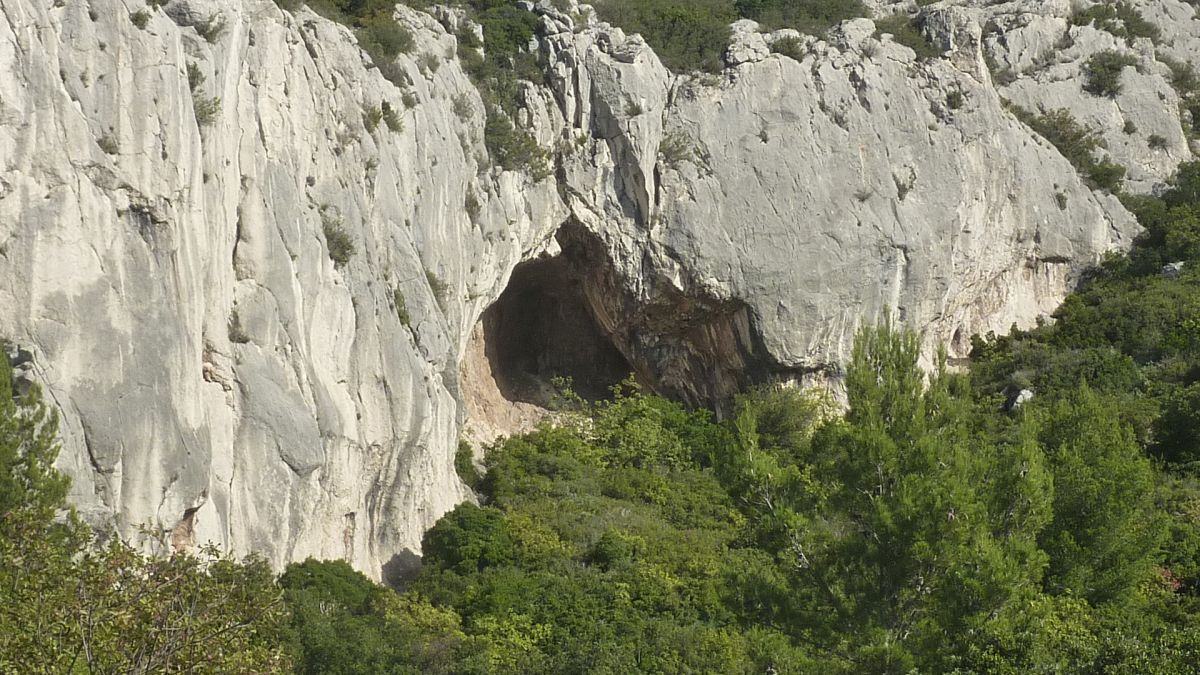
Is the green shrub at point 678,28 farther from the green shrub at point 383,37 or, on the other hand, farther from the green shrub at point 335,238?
the green shrub at point 335,238

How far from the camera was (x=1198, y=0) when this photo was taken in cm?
6519

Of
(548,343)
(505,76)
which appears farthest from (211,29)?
(548,343)

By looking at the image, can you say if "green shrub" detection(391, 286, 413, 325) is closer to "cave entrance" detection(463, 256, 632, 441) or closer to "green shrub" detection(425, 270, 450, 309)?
"green shrub" detection(425, 270, 450, 309)

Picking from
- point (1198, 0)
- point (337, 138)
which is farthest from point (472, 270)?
point (1198, 0)

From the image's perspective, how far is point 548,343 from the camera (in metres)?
44.8

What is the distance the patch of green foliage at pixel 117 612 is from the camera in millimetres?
12102

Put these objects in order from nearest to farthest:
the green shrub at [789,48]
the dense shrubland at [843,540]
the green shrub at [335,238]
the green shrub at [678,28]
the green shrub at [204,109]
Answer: the dense shrubland at [843,540] < the green shrub at [204,109] < the green shrub at [335,238] < the green shrub at [678,28] < the green shrub at [789,48]

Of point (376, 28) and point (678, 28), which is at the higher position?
point (678, 28)

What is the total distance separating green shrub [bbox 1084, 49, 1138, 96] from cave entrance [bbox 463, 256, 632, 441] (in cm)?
2280

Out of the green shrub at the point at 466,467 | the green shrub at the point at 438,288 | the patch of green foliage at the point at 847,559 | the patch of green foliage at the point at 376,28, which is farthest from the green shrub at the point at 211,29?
the green shrub at the point at 466,467

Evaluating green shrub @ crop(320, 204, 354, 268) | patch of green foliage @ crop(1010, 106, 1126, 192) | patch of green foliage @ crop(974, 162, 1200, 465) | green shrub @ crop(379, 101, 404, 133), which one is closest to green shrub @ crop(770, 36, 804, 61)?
patch of green foliage @ crop(974, 162, 1200, 465)

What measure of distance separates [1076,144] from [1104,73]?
4280 mm

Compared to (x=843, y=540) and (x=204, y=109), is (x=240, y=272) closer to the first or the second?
(x=204, y=109)

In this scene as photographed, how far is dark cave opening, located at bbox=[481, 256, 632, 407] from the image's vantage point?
4306cm
